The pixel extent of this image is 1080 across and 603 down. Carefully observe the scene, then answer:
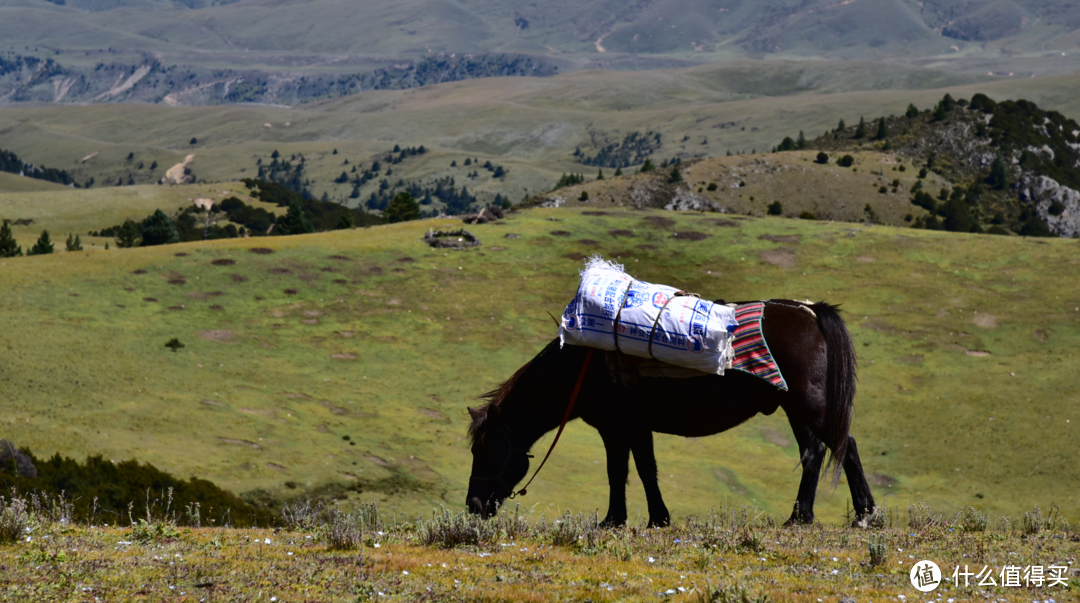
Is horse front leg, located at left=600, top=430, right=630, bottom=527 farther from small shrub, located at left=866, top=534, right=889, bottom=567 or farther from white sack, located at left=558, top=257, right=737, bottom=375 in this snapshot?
small shrub, located at left=866, top=534, right=889, bottom=567

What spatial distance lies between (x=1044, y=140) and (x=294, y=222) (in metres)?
142

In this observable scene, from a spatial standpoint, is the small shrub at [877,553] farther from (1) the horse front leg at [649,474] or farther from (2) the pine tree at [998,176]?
(2) the pine tree at [998,176]

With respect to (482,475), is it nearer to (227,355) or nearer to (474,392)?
(474,392)

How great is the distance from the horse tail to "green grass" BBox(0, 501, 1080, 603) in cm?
150

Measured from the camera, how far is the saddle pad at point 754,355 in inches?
560

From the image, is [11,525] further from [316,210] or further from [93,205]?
[316,210]

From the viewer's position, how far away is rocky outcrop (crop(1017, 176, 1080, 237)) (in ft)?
444

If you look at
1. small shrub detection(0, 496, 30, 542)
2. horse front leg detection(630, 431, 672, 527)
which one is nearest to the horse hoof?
horse front leg detection(630, 431, 672, 527)

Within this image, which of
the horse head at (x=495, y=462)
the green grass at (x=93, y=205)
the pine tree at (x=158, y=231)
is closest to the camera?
the horse head at (x=495, y=462)

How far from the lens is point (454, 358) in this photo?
4688cm

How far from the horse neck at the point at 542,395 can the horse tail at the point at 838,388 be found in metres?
4.51

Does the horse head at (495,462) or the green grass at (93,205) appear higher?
the horse head at (495,462)

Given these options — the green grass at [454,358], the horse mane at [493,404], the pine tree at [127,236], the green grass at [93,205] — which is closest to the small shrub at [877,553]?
the green grass at [454,358]

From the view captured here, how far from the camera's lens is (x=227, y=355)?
139 ft
